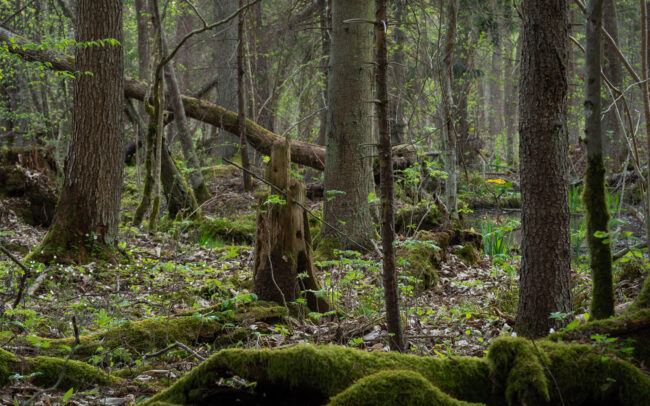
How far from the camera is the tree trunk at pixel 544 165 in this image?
3.61 metres

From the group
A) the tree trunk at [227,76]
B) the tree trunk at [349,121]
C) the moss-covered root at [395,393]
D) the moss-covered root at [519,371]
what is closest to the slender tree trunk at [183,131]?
the tree trunk at [227,76]

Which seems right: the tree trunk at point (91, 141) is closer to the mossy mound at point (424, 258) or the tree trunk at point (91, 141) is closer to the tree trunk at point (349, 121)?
the tree trunk at point (349, 121)

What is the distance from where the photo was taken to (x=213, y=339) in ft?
13.9

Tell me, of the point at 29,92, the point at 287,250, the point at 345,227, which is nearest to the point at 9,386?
the point at 287,250

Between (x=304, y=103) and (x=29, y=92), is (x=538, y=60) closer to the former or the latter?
(x=304, y=103)

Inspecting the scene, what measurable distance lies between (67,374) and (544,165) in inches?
132

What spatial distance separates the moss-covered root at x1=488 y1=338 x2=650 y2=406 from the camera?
220cm

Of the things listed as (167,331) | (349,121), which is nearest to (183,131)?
(349,121)

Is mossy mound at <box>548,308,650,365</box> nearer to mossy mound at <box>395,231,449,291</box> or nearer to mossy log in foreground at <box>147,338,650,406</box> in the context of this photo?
mossy log in foreground at <box>147,338,650,406</box>

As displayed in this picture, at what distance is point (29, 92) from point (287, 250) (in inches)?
525

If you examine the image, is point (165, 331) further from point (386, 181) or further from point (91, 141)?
point (91, 141)

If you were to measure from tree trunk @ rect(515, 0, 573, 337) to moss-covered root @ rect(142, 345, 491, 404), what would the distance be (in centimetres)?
158

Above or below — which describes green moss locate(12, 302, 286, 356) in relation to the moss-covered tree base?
below

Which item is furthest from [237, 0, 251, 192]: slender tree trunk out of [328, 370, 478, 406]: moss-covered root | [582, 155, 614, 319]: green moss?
[328, 370, 478, 406]: moss-covered root
